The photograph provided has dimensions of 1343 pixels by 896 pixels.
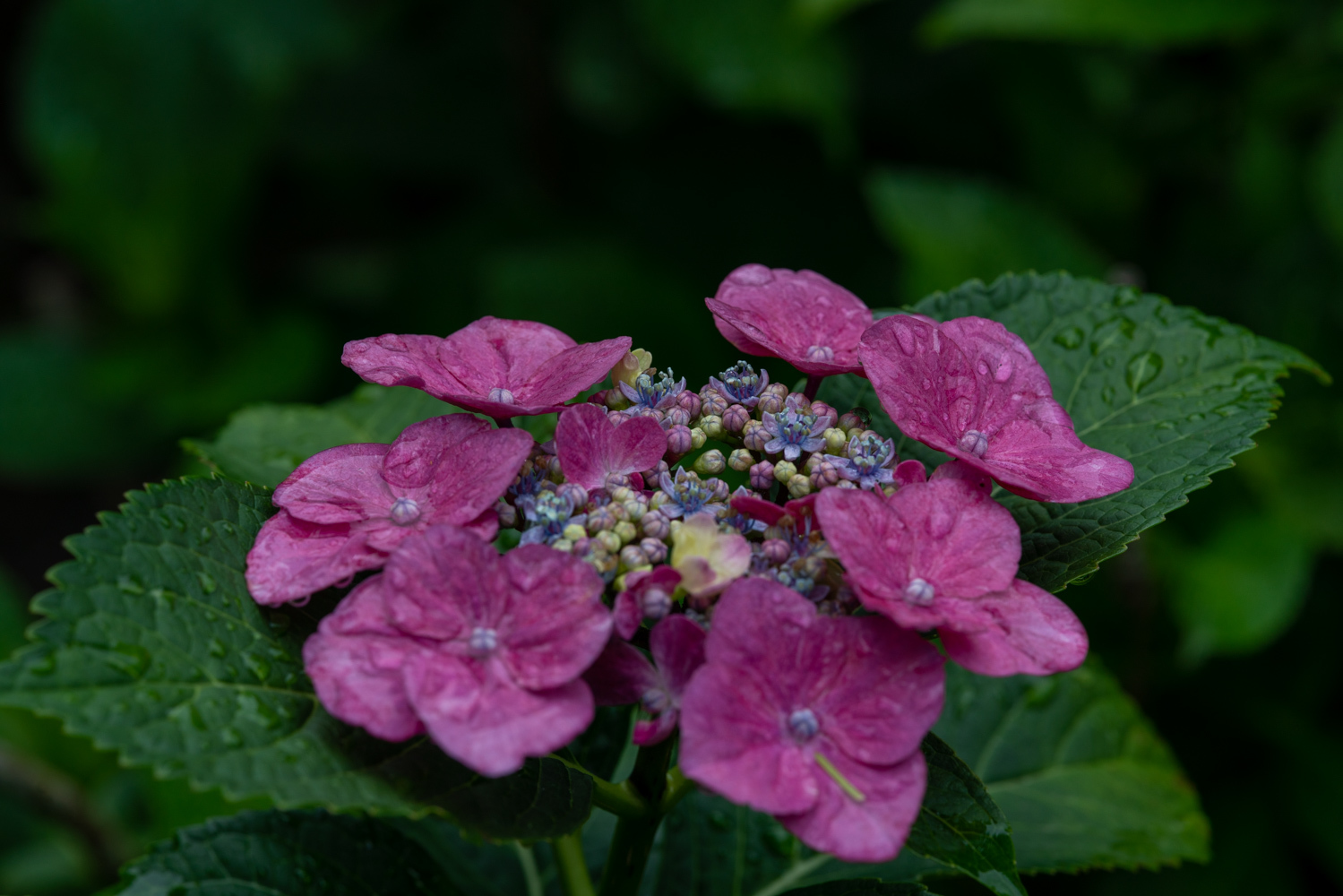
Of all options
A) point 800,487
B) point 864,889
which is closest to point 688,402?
point 800,487

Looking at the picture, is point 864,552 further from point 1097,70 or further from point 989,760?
point 1097,70

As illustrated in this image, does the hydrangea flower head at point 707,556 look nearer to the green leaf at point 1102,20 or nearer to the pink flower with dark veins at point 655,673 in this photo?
the pink flower with dark veins at point 655,673

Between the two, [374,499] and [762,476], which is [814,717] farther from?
[374,499]

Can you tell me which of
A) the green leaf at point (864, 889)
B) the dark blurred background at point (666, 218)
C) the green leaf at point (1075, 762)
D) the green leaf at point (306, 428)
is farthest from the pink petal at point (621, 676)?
the dark blurred background at point (666, 218)

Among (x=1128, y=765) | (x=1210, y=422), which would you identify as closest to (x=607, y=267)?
(x=1128, y=765)

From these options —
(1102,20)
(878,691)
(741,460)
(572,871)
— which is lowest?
(572,871)

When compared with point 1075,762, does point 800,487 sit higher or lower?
higher

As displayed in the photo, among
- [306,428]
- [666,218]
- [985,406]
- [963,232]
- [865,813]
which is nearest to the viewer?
[865,813]
